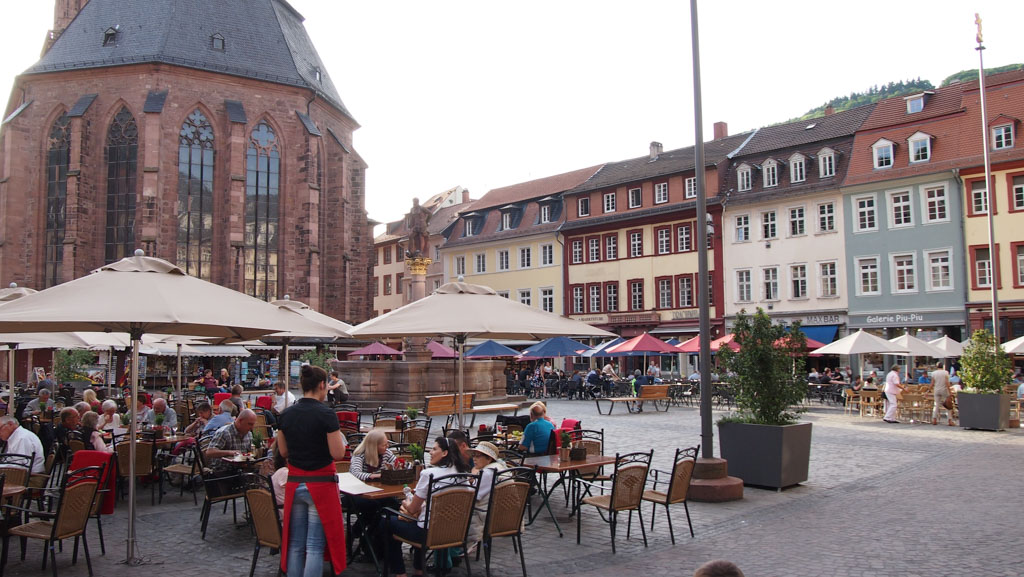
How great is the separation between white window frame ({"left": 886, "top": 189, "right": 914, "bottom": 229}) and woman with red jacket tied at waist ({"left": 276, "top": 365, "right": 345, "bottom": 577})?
116 ft

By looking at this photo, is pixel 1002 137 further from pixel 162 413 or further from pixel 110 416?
pixel 110 416

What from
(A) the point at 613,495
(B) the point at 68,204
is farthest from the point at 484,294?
(B) the point at 68,204

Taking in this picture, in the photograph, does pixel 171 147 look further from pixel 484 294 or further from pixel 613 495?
pixel 613 495

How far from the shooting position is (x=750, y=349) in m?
10.4

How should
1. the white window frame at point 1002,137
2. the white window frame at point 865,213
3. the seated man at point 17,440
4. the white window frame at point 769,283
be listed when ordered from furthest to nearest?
the white window frame at point 769,283
the white window frame at point 865,213
the white window frame at point 1002,137
the seated man at point 17,440

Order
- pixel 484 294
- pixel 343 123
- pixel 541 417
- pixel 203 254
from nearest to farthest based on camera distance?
pixel 541 417 < pixel 484 294 < pixel 203 254 < pixel 343 123

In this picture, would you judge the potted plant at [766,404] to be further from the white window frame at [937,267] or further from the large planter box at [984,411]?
the white window frame at [937,267]

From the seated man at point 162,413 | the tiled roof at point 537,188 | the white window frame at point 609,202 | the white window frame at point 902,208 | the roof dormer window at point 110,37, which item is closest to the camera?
the seated man at point 162,413

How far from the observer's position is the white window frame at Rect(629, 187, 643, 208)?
4506 centimetres

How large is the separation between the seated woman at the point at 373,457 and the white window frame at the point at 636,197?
39.1m

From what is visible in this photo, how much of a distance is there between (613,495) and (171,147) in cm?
3724

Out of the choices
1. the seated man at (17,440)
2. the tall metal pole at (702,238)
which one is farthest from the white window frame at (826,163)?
the seated man at (17,440)

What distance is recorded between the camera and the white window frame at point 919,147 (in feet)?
115

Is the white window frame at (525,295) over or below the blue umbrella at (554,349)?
over
